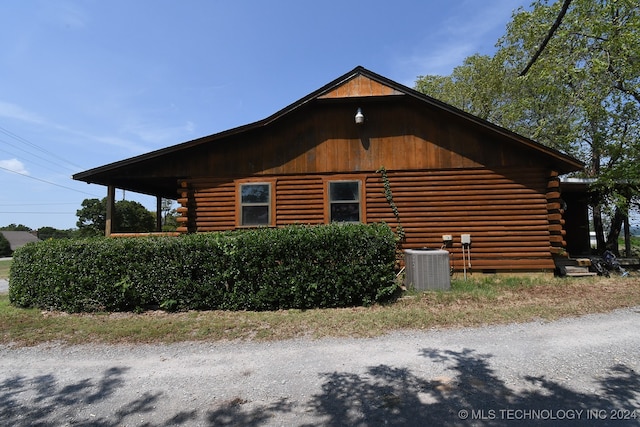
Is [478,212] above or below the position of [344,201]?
below

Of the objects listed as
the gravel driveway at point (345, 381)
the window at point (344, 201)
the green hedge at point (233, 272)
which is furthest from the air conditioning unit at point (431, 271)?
the gravel driveway at point (345, 381)

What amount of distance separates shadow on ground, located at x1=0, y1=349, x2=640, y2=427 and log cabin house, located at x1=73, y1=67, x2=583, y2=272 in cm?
621

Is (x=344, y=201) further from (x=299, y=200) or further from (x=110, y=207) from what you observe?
(x=110, y=207)

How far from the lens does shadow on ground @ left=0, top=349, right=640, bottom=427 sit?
3.04 metres

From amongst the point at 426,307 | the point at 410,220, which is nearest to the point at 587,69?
the point at 410,220

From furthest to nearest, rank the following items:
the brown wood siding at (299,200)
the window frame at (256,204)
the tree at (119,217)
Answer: the tree at (119,217) < the window frame at (256,204) < the brown wood siding at (299,200)

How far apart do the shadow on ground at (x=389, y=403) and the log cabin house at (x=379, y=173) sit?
6.21 meters

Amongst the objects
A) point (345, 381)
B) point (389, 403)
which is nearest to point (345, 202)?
point (345, 381)

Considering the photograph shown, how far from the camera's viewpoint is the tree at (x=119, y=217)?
3300cm

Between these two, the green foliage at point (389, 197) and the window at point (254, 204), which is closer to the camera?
the green foliage at point (389, 197)

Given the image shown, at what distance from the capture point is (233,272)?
274 inches

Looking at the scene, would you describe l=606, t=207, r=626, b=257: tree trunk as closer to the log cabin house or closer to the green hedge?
the log cabin house

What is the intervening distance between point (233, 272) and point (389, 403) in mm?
4391

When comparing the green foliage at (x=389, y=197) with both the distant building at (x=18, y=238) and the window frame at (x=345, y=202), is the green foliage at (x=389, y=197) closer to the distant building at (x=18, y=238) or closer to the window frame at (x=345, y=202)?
the window frame at (x=345, y=202)
